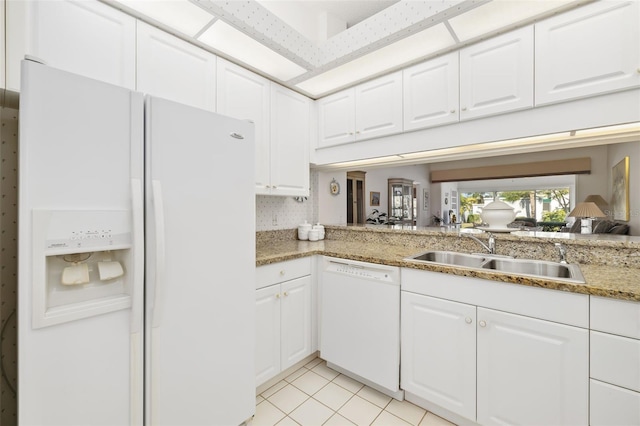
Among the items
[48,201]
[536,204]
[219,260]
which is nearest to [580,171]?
[536,204]

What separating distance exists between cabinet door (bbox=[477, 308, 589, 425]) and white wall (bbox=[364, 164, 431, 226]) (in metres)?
3.88

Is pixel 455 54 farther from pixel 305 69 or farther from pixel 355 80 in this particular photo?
pixel 305 69

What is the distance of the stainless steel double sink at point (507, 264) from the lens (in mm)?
1528

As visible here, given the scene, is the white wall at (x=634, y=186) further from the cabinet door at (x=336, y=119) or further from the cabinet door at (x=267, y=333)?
the cabinet door at (x=267, y=333)

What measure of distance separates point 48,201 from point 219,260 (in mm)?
666

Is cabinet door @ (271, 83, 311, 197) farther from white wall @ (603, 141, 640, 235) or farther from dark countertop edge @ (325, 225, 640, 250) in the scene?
white wall @ (603, 141, 640, 235)

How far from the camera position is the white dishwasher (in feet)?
5.60

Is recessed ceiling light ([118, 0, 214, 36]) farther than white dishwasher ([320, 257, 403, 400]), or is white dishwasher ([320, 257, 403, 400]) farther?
white dishwasher ([320, 257, 403, 400])

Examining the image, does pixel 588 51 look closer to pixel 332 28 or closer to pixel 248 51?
pixel 332 28

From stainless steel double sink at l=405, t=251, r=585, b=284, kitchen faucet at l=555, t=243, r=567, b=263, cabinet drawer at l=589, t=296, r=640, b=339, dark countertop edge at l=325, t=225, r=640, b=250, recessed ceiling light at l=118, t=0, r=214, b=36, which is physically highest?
recessed ceiling light at l=118, t=0, r=214, b=36

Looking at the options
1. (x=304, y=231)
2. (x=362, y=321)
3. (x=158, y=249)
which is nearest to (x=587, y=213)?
(x=362, y=321)

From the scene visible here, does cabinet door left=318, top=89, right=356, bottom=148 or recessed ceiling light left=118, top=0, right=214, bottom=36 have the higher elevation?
recessed ceiling light left=118, top=0, right=214, bottom=36

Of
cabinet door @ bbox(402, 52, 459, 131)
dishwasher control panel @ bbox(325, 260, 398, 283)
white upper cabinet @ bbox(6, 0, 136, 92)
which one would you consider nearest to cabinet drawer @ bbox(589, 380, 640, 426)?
dishwasher control panel @ bbox(325, 260, 398, 283)

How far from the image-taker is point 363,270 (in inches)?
72.2
